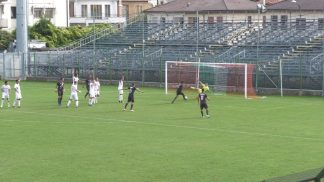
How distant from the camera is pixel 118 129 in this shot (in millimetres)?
29609

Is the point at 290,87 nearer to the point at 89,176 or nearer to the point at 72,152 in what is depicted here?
the point at 72,152

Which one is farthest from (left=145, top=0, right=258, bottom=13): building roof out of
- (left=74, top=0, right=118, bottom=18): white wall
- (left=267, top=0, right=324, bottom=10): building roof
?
(left=74, top=0, right=118, bottom=18): white wall

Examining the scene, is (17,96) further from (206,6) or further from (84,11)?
(84,11)

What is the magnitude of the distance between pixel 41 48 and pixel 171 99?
33072 mm

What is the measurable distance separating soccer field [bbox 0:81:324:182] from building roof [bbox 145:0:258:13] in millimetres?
33599

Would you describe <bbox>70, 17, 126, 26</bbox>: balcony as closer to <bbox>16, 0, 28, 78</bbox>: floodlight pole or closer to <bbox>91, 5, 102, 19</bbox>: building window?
<bbox>91, 5, 102, 19</bbox>: building window

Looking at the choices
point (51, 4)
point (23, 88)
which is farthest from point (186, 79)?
point (51, 4)

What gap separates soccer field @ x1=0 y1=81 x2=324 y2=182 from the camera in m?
19.9

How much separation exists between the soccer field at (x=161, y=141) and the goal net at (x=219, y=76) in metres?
5.27

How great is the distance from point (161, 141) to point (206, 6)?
5178 centimetres

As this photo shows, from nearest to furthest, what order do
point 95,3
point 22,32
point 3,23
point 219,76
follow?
point 219,76, point 22,32, point 3,23, point 95,3

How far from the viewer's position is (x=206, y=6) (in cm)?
7631

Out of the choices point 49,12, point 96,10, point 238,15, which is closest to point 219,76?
point 238,15

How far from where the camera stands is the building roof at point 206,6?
74500 mm
